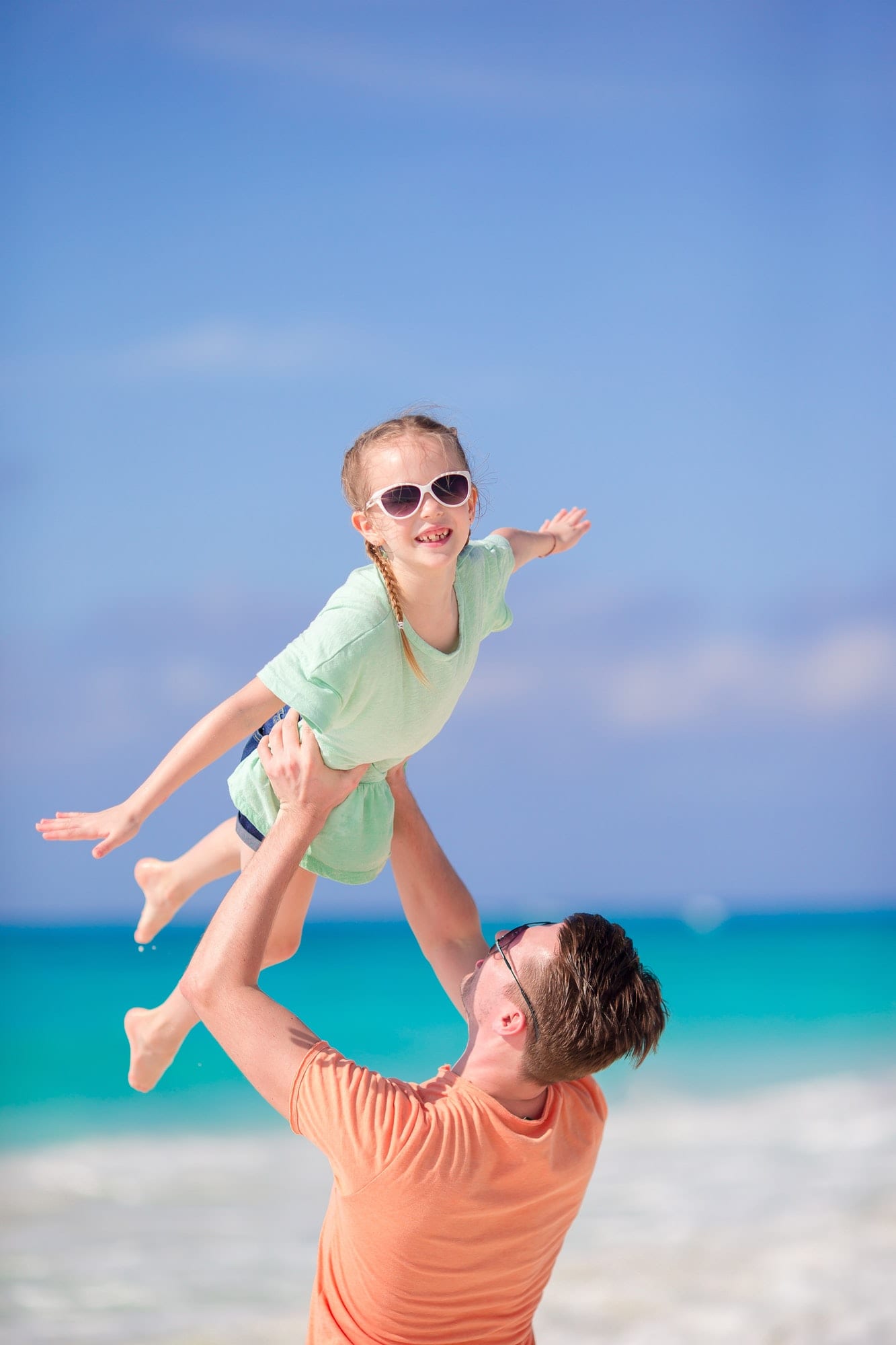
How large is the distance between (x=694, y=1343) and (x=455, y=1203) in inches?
153

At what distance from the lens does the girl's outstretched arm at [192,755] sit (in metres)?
2.68

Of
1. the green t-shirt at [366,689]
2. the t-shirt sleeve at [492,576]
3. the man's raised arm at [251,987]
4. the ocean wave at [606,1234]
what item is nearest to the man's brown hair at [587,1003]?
the man's raised arm at [251,987]

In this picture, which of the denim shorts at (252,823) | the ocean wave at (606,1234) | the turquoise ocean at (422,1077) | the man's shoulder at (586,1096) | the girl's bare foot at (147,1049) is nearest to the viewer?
the man's shoulder at (586,1096)

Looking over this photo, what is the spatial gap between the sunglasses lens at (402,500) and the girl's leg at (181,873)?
0.97m

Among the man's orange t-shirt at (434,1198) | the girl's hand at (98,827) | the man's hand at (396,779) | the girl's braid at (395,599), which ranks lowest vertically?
the man's orange t-shirt at (434,1198)

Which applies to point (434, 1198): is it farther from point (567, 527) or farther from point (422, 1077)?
point (422, 1077)

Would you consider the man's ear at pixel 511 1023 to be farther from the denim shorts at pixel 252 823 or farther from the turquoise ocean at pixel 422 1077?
the turquoise ocean at pixel 422 1077

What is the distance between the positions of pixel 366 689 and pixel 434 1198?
97 cm

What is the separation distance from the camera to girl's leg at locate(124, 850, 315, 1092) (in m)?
2.90

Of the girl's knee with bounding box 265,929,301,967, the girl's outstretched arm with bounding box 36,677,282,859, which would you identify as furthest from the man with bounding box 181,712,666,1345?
the girl's knee with bounding box 265,929,301,967

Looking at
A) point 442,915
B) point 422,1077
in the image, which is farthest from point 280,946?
point 422,1077

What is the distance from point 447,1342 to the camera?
2.28 metres

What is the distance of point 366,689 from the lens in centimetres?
266

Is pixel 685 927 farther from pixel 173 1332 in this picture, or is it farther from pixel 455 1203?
pixel 455 1203
